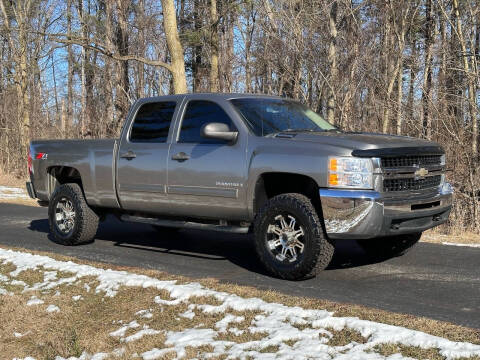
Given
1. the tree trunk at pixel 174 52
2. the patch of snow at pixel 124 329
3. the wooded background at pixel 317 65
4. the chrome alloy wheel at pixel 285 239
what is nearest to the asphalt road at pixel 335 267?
the chrome alloy wheel at pixel 285 239

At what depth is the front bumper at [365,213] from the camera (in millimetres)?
5641

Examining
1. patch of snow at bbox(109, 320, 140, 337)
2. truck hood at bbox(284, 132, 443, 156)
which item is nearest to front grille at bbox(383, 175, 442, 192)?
truck hood at bbox(284, 132, 443, 156)

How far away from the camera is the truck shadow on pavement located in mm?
7348

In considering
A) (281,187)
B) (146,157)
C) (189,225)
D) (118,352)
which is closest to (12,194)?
(146,157)

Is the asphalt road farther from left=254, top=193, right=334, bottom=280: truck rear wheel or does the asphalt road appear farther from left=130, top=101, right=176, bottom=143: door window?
left=130, top=101, right=176, bottom=143: door window

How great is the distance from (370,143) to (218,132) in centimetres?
166

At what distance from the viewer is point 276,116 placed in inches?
275

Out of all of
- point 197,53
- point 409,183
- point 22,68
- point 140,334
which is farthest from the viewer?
point 197,53

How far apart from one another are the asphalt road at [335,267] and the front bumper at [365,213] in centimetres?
59

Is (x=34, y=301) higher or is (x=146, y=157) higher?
(x=146, y=157)

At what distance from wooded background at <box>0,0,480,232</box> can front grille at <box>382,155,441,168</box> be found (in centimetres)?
472

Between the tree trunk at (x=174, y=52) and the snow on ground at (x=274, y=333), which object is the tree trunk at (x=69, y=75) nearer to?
the tree trunk at (x=174, y=52)

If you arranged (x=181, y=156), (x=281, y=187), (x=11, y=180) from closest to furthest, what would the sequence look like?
(x=281, y=187), (x=181, y=156), (x=11, y=180)

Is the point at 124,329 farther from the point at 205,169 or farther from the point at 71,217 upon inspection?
the point at 71,217
